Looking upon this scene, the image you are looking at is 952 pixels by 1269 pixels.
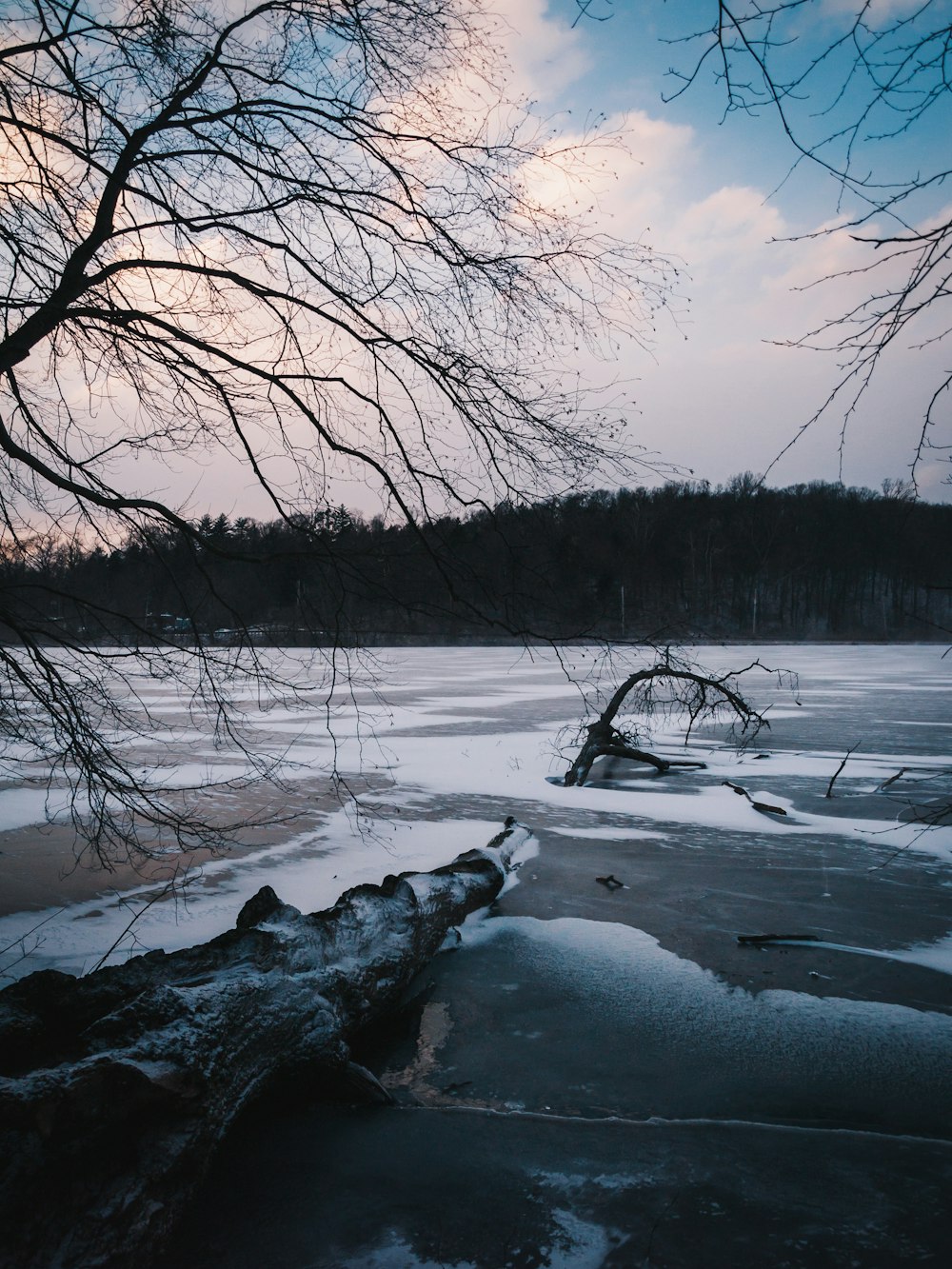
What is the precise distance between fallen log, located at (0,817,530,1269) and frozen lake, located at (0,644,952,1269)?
0.69 feet

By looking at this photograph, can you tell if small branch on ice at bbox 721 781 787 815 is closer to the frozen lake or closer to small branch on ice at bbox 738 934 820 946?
the frozen lake

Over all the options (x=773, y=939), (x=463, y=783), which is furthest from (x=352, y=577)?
(x=463, y=783)

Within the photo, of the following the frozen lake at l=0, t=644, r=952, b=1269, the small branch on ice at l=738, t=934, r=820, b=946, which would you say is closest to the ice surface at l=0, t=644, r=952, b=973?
the frozen lake at l=0, t=644, r=952, b=1269

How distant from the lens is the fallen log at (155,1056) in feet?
6.35

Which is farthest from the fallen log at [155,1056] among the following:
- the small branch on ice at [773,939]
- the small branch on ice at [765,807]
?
the small branch on ice at [765,807]

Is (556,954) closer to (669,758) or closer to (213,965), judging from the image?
(213,965)

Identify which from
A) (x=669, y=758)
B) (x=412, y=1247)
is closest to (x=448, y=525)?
(x=412, y=1247)

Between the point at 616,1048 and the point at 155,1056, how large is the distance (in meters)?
1.82

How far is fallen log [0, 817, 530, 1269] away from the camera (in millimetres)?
1936

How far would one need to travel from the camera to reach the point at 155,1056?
2.26 meters

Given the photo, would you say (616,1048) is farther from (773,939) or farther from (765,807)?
(765,807)

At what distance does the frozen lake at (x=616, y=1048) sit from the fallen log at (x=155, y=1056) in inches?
8.3

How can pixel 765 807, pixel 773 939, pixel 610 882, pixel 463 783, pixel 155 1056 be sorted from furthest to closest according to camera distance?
pixel 463 783 → pixel 765 807 → pixel 610 882 → pixel 773 939 → pixel 155 1056

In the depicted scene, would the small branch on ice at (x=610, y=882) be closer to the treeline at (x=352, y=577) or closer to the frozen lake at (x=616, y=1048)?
the frozen lake at (x=616, y=1048)
